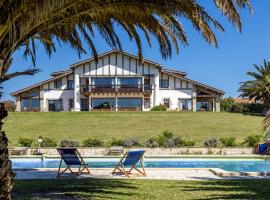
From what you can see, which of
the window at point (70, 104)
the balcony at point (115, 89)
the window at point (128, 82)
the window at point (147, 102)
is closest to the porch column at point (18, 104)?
the window at point (70, 104)

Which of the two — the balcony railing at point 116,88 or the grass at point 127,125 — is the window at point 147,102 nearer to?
the balcony railing at point 116,88

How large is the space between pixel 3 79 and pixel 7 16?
91 centimetres

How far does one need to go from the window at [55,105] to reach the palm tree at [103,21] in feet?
134

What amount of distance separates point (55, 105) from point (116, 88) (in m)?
7.55

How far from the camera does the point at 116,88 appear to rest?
160 feet

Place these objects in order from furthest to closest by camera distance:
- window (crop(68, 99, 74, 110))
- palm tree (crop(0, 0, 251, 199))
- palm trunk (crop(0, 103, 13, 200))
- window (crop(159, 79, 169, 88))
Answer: window (crop(68, 99, 74, 110)) → window (crop(159, 79, 169, 88)) → palm tree (crop(0, 0, 251, 199)) → palm trunk (crop(0, 103, 13, 200))

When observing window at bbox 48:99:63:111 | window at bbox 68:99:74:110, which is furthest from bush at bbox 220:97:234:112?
window at bbox 48:99:63:111

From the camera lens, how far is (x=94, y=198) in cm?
825

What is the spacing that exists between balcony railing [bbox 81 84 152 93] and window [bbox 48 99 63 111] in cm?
336

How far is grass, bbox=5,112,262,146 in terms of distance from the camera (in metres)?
30.0

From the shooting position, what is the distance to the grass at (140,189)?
336 inches

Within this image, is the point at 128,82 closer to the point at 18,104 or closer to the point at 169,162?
the point at 18,104

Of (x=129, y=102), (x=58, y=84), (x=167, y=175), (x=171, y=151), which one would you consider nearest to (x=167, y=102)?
(x=129, y=102)

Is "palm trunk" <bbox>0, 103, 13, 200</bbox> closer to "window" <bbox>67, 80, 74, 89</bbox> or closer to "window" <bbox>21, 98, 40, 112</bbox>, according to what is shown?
"window" <bbox>67, 80, 74, 89</bbox>
